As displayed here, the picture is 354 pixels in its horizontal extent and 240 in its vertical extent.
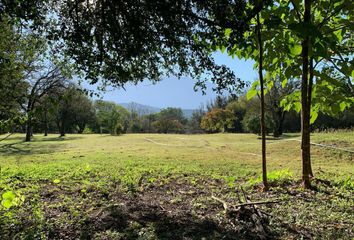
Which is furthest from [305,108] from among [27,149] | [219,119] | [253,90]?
[219,119]

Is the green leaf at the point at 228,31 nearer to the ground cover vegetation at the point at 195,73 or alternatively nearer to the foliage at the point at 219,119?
the ground cover vegetation at the point at 195,73

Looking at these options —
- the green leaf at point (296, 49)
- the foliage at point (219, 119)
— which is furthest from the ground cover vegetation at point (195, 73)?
the foliage at point (219, 119)

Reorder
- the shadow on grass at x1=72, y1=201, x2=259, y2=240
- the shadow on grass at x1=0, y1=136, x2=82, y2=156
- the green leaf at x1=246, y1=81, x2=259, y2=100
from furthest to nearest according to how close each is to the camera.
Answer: the shadow on grass at x1=0, y1=136, x2=82, y2=156
the green leaf at x1=246, y1=81, x2=259, y2=100
the shadow on grass at x1=72, y1=201, x2=259, y2=240

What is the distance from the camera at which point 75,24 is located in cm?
459

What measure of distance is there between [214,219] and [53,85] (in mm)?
24177

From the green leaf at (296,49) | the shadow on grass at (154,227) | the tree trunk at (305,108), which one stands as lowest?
the shadow on grass at (154,227)

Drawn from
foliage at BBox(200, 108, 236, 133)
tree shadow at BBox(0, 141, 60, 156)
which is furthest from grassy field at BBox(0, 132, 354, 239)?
foliage at BBox(200, 108, 236, 133)

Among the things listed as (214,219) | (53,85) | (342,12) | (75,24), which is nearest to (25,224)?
(214,219)

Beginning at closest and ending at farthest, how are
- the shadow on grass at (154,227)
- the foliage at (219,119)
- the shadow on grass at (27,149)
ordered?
the shadow on grass at (154,227) < the shadow on grass at (27,149) < the foliage at (219,119)

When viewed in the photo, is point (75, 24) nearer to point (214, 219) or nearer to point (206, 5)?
point (206, 5)

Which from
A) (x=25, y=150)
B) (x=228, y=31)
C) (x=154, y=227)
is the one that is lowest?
(x=25, y=150)

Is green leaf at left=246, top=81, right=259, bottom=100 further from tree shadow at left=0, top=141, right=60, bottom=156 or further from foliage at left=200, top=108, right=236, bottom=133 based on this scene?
foliage at left=200, top=108, right=236, bottom=133

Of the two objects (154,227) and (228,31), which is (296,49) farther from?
(154,227)

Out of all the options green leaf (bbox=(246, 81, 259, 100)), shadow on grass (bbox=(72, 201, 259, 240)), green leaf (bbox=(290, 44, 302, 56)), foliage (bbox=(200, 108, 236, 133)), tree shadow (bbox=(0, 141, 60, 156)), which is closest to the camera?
shadow on grass (bbox=(72, 201, 259, 240))
